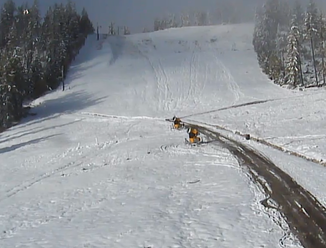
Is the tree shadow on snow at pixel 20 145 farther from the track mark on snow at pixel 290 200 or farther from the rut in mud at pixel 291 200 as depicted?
the rut in mud at pixel 291 200

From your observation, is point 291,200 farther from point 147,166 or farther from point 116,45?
point 116,45

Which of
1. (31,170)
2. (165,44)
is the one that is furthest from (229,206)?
(165,44)

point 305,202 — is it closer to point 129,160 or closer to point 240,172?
point 240,172

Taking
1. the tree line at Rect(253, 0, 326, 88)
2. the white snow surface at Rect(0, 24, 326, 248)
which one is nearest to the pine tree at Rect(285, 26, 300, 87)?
the tree line at Rect(253, 0, 326, 88)

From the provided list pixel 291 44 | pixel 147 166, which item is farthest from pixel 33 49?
pixel 147 166

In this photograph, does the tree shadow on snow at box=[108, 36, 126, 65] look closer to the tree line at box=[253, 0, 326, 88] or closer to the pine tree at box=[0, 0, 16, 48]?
the pine tree at box=[0, 0, 16, 48]

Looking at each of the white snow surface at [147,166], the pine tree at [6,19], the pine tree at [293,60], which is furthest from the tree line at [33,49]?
the pine tree at [293,60]
